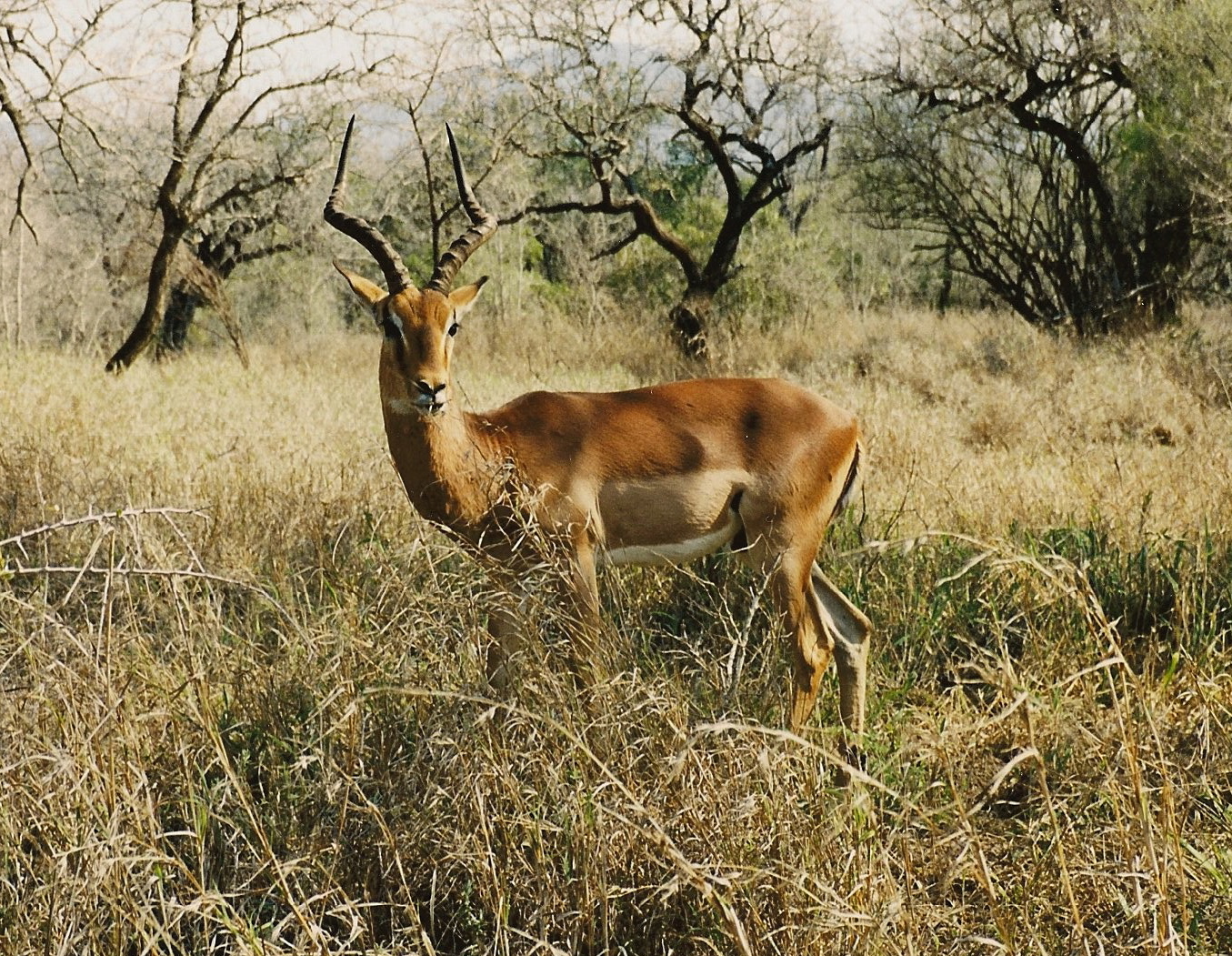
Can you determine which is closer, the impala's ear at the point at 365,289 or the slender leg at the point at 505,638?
the slender leg at the point at 505,638

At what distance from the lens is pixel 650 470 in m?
3.94

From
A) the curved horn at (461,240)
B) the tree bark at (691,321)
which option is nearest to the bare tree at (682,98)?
the tree bark at (691,321)

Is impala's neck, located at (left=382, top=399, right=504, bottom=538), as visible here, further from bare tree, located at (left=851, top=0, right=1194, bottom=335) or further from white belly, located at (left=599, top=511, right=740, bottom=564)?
bare tree, located at (left=851, top=0, right=1194, bottom=335)

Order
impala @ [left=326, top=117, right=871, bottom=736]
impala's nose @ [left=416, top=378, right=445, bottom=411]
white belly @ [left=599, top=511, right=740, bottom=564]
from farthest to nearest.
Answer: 1. white belly @ [left=599, top=511, right=740, bottom=564]
2. impala @ [left=326, top=117, right=871, bottom=736]
3. impala's nose @ [left=416, top=378, right=445, bottom=411]

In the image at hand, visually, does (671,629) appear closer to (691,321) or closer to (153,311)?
(153,311)

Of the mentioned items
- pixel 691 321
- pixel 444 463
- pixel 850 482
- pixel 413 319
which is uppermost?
pixel 413 319

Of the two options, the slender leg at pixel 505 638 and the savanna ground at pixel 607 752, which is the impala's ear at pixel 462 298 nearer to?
the savanna ground at pixel 607 752

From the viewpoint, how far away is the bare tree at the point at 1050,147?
495 inches

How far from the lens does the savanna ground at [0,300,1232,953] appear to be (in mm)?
2250

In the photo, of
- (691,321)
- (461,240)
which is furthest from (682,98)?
(461,240)

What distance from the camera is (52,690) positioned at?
2.88 meters

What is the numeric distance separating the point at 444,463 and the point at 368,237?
3.23 feet

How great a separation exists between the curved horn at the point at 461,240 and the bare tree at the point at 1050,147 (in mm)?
9358

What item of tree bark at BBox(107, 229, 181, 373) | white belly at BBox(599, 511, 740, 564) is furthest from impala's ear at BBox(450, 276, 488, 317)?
tree bark at BBox(107, 229, 181, 373)
